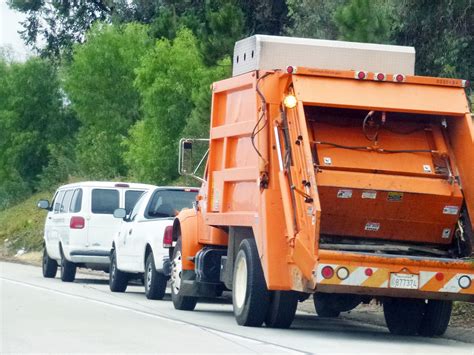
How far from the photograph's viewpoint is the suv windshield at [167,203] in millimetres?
21000

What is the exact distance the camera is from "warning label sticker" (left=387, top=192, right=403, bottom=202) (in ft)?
47.1

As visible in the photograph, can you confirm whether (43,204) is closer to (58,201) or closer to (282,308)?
(58,201)

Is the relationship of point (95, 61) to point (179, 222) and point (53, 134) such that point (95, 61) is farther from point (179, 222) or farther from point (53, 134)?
point (179, 222)

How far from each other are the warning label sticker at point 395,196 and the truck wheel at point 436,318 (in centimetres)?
158

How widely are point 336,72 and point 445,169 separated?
1.72 meters

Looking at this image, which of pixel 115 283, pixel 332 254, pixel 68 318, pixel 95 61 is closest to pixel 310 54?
pixel 332 254

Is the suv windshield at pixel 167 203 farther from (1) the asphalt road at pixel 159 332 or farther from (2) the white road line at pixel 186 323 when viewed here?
(2) the white road line at pixel 186 323

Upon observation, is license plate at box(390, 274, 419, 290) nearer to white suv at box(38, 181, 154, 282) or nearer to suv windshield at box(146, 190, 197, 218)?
suv windshield at box(146, 190, 197, 218)

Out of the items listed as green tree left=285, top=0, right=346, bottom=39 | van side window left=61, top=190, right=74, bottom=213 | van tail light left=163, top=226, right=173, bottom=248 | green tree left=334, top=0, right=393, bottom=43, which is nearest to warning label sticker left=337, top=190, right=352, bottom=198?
van tail light left=163, top=226, right=173, bottom=248

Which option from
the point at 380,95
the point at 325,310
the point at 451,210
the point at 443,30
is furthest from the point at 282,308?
the point at 443,30

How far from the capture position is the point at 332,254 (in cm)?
1352

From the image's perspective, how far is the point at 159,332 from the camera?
1416 centimetres

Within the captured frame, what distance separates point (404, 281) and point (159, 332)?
2826 mm

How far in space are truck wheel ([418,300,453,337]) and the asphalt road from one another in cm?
23
